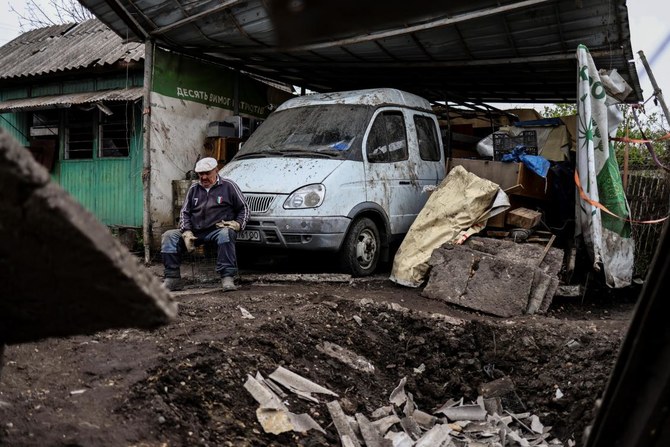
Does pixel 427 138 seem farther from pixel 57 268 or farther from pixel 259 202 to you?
pixel 57 268

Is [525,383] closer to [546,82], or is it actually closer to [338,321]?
[338,321]

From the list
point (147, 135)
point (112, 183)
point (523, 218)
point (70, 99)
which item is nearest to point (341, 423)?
point (523, 218)

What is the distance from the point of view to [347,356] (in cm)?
478

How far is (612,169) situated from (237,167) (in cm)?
441

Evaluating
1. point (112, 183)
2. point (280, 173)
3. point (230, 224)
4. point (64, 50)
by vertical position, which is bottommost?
point (230, 224)

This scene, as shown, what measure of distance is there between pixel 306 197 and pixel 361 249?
99 cm

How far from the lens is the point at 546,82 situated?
974cm

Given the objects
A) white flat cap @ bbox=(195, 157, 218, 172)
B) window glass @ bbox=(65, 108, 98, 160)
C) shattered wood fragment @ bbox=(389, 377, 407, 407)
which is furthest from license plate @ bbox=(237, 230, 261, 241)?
window glass @ bbox=(65, 108, 98, 160)

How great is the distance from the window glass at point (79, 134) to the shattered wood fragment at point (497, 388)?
942 cm

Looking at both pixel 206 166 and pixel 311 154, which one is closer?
pixel 206 166

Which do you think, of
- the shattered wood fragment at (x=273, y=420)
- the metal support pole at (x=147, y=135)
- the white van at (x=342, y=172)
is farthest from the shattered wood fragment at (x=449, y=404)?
the metal support pole at (x=147, y=135)

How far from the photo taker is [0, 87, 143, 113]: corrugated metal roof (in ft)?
33.3

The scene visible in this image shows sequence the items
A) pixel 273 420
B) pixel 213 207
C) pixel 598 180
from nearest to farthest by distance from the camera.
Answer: pixel 273 420 → pixel 213 207 → pixel 598 180

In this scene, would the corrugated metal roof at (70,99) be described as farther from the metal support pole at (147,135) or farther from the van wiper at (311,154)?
the van wiper at (311,154)
